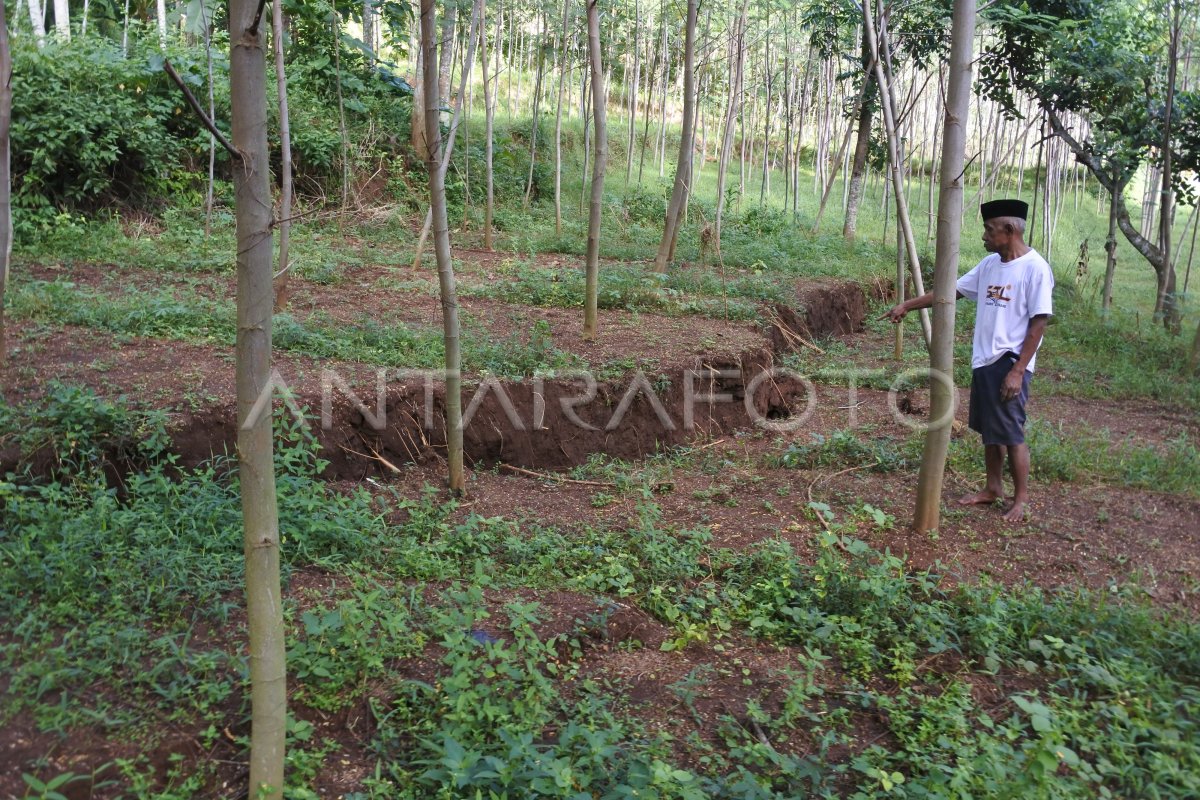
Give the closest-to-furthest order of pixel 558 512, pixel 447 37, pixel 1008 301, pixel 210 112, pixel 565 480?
pixel 1008 301 < pixel 558 512 < pixel 565 480 < pixel 210 112 < pixel 447 37

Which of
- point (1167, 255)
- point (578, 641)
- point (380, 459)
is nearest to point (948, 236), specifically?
point (578, 641)

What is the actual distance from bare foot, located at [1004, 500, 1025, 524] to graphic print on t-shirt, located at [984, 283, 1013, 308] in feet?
3.55

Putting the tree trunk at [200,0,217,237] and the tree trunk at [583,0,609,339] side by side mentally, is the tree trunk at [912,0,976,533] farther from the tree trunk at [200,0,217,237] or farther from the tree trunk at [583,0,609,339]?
the tree trunk at [200,0,217,237]

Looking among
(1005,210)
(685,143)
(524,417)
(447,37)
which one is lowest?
(524,417)

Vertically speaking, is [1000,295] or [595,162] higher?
[595,162]

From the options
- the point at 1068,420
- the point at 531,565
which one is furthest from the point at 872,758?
the point at 1068,420

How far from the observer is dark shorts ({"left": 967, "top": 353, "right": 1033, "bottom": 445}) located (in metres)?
4.61

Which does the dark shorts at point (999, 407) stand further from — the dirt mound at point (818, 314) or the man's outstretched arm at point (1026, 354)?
the dirt mound at point (818, 314)

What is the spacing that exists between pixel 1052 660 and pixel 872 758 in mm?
1071

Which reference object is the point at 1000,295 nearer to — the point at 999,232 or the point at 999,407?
the point at 999,232

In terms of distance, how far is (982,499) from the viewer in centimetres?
487

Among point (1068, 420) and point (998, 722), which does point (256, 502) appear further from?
point (1068, 420)

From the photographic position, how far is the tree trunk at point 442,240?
3982 millimetres

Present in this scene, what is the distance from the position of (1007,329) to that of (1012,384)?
0.31m
